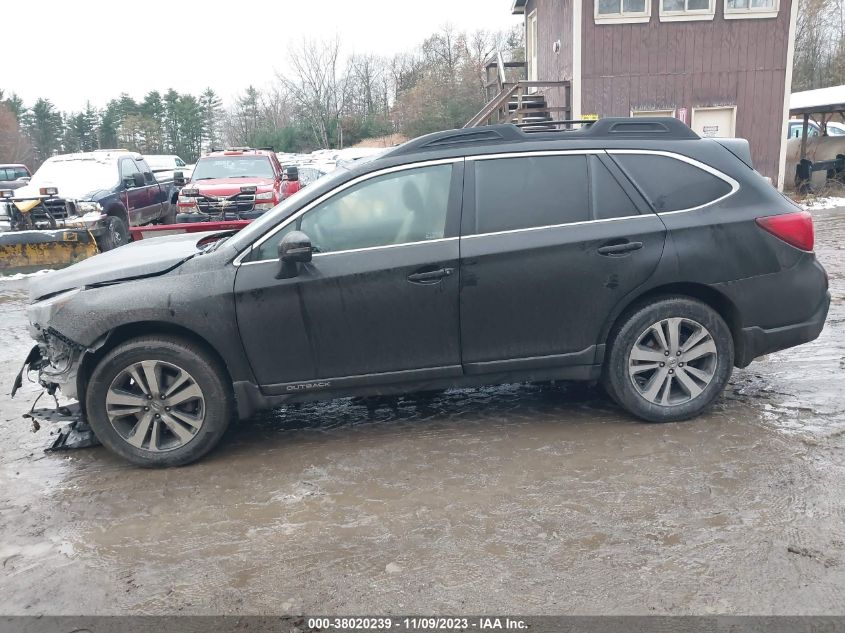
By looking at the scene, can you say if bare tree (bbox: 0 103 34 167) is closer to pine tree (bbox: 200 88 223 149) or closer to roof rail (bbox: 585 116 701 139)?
pine tree (bbox: 200 88 223 149)

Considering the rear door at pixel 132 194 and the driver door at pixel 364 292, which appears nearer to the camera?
the driver door at pixel 364 292

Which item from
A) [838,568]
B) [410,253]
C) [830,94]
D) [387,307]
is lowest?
[838,568]

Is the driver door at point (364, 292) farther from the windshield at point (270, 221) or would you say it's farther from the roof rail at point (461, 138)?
the roof rail at point (461, 138)

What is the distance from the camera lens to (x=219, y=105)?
6469cm

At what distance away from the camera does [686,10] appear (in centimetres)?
1652

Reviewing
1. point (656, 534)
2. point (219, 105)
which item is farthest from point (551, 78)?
point (219, 105)

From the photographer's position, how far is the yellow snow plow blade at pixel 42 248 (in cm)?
1147

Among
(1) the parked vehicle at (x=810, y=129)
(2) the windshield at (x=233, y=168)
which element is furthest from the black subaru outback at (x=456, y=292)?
(1) the parked vehicle at (x=810, y=129)

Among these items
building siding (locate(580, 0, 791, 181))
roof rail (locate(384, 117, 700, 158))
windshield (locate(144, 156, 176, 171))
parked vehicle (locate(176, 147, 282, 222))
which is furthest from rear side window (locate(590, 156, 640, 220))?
windshield (locate(144, 156, 176, 171))

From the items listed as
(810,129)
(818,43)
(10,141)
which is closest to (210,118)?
(10,141)

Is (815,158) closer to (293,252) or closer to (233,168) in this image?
(233,168)

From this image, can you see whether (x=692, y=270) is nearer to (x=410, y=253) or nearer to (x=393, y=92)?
(x=410, y=253)

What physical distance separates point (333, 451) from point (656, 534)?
1957 millimetres

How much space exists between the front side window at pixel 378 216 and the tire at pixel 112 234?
9.24 meters
